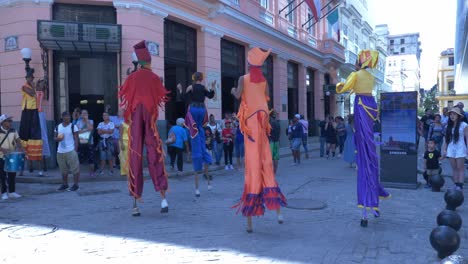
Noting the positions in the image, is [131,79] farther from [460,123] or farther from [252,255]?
[460,123]

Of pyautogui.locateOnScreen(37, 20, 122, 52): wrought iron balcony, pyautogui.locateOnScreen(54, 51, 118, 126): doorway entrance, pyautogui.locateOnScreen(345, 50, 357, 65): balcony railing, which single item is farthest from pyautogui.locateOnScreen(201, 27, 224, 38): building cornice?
pyautogui.locateOnScreen(345, 50, 357, 65): balcony railing

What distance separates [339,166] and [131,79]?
28.8 feet

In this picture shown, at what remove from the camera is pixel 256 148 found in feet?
17.1

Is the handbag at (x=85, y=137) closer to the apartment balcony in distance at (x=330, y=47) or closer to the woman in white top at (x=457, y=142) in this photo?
the woman in white top at (x=457, y=142)

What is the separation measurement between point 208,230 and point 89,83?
8734mm

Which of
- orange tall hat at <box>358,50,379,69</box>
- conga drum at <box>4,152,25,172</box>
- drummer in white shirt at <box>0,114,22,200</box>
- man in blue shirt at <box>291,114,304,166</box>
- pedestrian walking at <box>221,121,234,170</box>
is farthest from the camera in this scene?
man in blue shirt at <box>291,114,304,166</box>

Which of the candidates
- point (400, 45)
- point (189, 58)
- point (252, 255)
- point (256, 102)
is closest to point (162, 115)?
point (189, 58)

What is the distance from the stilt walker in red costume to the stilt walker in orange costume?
1535 mm

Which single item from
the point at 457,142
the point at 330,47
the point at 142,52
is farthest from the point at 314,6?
the point at 142,52

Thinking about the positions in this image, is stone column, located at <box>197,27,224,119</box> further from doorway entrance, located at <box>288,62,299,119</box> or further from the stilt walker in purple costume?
the stilt walker in purple costume

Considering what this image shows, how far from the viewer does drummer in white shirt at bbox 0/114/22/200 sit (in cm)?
781

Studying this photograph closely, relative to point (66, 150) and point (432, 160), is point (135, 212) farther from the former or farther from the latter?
point (432, 160)

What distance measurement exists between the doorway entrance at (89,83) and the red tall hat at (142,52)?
646 centimetres

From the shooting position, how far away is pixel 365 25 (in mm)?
39594
